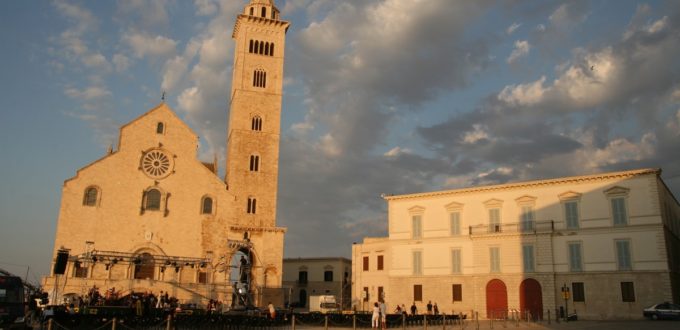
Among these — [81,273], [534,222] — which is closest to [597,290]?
[534,222]

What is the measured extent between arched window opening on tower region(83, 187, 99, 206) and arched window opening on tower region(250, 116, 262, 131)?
1398 cm

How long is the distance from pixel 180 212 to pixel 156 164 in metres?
4.30

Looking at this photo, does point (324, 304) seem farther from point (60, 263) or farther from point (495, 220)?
point (60, 263)

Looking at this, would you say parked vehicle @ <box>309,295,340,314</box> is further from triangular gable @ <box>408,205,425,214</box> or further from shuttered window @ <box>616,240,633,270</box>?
shuttered window @ <box>616,240,633,270</box>

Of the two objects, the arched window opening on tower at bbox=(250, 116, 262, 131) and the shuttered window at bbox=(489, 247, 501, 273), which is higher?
the arched window opening on tower at bbox=(250, 116, 262, 131)

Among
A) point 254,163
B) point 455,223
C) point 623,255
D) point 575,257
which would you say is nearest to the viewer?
point 623,255

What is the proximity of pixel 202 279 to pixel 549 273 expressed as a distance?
25.5m

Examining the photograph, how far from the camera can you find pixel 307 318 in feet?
95.2

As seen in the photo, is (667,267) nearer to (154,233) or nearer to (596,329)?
(596,329)

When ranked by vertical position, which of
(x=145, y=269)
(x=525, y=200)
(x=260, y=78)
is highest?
(x=260, y=78)

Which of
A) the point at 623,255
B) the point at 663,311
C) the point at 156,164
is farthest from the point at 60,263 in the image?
the point at 623,255

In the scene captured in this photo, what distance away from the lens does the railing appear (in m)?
39.0

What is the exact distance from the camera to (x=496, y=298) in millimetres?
39906

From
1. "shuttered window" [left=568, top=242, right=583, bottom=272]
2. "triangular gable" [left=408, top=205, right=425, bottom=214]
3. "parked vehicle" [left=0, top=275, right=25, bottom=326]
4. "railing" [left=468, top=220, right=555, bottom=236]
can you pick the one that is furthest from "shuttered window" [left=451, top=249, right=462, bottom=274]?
"parked vehicle" [left=0, top=275, right=25, bottom=326]
